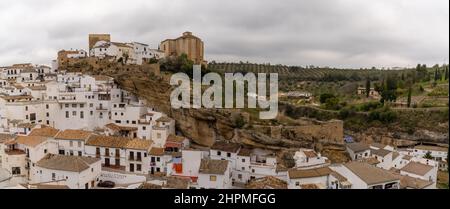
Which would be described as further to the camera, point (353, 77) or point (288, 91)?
point (353, 77)

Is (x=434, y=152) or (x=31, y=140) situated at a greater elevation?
(x=31, y=140)

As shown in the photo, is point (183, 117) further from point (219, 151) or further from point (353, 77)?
point (353, 77)

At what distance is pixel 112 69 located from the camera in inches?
631

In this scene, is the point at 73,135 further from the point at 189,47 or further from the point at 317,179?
the point at 189,47

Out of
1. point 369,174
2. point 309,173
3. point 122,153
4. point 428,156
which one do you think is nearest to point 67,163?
point 122,153

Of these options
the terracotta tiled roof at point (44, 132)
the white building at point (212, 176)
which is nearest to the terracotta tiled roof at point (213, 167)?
the white building at point (212, 176)

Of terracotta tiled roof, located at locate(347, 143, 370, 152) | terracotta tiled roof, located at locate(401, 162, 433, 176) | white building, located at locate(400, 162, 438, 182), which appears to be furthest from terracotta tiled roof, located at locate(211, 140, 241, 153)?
terracotta tiled roof, located at locate(401, 162, 433, 176)

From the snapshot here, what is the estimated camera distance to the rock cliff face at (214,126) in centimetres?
1220

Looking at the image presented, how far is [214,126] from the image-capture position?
1306cm

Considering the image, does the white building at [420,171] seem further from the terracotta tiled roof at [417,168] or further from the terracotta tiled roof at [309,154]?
the terracotta tiled roof at [309,154]

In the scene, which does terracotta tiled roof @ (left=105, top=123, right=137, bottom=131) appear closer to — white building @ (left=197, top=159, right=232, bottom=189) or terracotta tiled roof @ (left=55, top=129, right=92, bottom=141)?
terracotta tiled roof @ (left=55, top=129, right=92, bottom=141)

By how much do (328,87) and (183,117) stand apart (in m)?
13.3

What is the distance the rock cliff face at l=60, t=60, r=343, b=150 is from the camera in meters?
12.2

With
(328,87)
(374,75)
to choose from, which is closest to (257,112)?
(328,87)
